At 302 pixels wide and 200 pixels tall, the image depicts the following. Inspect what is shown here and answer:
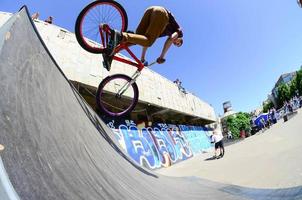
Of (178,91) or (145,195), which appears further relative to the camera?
Answer: (178,91)

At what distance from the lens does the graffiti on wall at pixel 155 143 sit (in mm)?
13758

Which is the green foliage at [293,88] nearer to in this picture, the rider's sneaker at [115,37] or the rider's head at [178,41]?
the rider's head at [178,41]

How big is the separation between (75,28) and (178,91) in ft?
64.8

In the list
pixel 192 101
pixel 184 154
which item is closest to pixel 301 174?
pixel 184 154

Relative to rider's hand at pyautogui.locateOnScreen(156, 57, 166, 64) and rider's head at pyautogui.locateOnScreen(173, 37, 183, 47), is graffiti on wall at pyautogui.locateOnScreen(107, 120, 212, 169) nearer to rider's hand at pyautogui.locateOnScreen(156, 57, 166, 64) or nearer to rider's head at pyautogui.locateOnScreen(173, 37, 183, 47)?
rider's hand at pyautogui.locateOnScreen(156, 57, 166, 64)

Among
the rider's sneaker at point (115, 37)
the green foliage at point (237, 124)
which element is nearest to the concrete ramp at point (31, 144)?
the rider's sneaker at point (115, 37)

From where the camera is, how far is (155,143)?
16375 mm

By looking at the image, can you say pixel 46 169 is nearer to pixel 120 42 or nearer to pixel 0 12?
pixel 120 42

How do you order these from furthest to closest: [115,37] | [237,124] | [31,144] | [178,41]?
[237,124] < [178,41] < [115,37] < [31,144]

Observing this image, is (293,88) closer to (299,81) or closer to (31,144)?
(299,81)

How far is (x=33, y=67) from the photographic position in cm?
248

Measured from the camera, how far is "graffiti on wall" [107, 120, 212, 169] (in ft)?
45.1

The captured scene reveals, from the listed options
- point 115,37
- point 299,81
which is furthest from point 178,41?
point 299,81

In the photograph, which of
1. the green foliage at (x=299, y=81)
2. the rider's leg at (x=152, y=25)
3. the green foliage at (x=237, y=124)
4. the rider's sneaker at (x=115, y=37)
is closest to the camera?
the rider's sneaker at (x=115, y=37)
